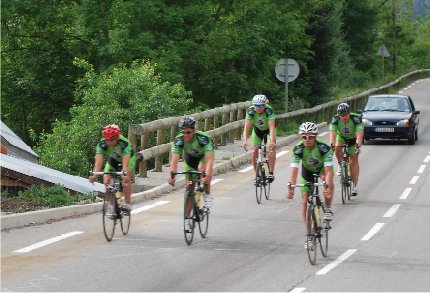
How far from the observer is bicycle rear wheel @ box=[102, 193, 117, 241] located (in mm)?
14898

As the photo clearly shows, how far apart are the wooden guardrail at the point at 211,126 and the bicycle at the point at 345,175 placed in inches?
159

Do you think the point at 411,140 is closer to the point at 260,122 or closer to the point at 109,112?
the point at 109,112

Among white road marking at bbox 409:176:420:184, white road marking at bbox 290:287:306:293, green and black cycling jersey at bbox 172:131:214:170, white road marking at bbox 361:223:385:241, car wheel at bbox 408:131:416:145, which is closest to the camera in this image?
white road marking at bbox 290:287:306:293

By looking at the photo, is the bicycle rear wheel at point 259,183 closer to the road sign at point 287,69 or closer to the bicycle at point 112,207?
the bicycle at point 112,207

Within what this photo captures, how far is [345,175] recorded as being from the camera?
65.8 ft

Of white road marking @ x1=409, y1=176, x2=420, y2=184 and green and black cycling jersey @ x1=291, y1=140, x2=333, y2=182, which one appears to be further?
white road marking @ x1=409, y1=176, x2=420, y2=184

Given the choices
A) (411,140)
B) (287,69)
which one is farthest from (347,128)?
(287,69)

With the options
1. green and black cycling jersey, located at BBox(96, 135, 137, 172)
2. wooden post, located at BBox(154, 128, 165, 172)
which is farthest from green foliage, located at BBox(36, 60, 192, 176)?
green and black cycling jersey, located at BBox(96, 135, 137, 172)

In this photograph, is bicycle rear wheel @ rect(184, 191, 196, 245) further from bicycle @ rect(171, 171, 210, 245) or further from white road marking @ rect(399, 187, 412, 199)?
white road marking @ rect(399, 187, 412, 199)

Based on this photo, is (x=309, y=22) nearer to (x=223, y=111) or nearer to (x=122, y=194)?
(x=223, y=111)

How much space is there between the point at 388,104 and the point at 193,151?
18471 millimetres

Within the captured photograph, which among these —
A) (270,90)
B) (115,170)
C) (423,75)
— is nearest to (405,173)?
(115,170)

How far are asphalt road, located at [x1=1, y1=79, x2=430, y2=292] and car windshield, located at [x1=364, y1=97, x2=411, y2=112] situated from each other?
11.6m

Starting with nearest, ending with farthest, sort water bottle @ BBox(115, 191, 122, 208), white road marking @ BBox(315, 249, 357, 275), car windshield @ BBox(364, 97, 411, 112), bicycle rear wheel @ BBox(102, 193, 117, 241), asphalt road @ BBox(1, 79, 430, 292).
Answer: asphalt road @ BBox(1, 79, 430, 292) → white road marking @ BBox(315, 249, 357, 275) → bicycle rear wheel @ BBox(102, 193, 117, 241) → water bottle @ BBox(115, 191, 122, 208) → car windshield @ BBox(364, 97, 411, 112)
